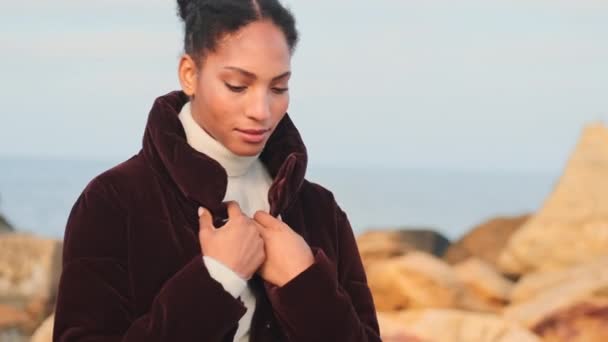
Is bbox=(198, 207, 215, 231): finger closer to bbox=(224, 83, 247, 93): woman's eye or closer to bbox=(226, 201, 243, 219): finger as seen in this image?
bbox=(226, 201, 243, 219): finger

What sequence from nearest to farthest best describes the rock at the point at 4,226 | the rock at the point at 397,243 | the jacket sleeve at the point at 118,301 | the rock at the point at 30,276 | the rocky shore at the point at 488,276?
the jacket sleeve at the point at 118,301, the rocky shore at the point at 488,276, the rock at the point at 30,276, the rock at the point at 4,226, the rock at the point at 397,243

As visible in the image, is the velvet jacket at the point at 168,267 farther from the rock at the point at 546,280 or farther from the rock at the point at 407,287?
the rock at the point at 546,280

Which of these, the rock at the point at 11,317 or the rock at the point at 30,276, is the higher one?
the rock at the point at 30,276

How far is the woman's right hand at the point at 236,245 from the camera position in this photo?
9.12 ft

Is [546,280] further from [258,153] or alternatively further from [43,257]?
[258,153]

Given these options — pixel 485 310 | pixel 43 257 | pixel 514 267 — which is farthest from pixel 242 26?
pixel 514 267

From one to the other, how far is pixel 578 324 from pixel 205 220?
497 centimetres

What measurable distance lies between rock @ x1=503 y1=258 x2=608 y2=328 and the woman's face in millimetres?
5040

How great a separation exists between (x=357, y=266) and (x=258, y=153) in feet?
1.43

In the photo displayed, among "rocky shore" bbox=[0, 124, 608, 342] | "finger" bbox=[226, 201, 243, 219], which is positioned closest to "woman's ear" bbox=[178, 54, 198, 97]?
"finger" bbox=[226, 201, 243, 219]

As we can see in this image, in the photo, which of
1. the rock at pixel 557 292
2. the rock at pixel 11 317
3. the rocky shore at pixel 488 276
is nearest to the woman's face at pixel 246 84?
the rocky shore at pixel 488 276

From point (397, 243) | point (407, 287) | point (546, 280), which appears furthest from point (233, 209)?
point (397, 243)

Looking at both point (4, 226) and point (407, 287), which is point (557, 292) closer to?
point (407, 287)

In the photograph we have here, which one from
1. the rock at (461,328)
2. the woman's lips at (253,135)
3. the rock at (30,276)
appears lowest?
the rock at (30,276)
